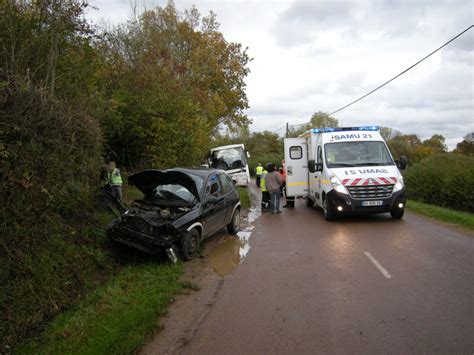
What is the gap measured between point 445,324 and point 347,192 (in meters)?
6.38

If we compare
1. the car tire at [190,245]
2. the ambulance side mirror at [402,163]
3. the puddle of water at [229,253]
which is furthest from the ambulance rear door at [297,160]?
the car tire at [190,245]

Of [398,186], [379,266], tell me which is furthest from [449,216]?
[379,266]

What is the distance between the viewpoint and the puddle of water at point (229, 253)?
708 centimetres

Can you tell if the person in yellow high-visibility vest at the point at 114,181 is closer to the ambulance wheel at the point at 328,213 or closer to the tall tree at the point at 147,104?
the tall tree at the point at 147,104

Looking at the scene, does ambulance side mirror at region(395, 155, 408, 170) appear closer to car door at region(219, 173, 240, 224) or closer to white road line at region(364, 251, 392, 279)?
white road line at region(364, 251, 392, 279)

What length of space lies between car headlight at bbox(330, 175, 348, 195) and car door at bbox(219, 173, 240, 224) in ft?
9.09

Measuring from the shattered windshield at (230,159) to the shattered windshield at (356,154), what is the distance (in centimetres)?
1185

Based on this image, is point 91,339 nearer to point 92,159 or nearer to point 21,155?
point 21,155

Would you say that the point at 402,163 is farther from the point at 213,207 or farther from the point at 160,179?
the point at 160,179

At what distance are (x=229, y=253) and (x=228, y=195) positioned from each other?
1870 millimetres

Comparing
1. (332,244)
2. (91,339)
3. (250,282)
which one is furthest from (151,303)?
(332,244)

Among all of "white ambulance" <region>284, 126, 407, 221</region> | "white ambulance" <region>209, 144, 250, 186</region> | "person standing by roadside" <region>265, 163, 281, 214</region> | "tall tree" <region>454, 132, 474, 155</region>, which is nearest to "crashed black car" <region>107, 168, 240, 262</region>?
"white ambulance" <region>284, 126, 407, 221</region>

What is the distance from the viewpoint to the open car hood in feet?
26.6

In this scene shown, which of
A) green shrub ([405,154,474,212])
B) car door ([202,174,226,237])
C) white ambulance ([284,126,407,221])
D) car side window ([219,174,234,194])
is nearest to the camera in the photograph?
car door ([202,174,226,237])
